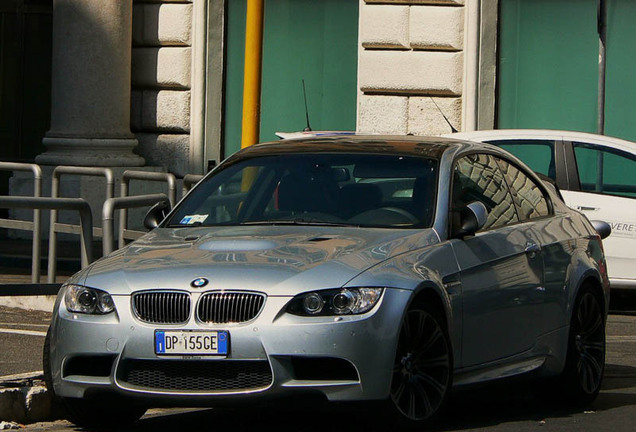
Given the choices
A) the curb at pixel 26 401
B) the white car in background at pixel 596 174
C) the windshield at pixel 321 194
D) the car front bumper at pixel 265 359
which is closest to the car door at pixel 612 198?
the white car in background at pixel 596 174

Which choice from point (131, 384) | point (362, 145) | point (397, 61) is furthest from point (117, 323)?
point (397, 61)

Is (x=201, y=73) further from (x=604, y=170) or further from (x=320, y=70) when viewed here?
(x=604, y=170)

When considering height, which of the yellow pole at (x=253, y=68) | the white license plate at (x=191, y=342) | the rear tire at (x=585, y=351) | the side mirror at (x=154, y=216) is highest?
the yellow pole at (x=253, y=68)

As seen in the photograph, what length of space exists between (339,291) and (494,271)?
50.7 inches

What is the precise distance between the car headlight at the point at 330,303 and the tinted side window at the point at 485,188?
1.33 meters

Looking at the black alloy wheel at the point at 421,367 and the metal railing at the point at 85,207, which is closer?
the black alloy wheel at the point at 421,367

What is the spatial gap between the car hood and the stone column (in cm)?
1074

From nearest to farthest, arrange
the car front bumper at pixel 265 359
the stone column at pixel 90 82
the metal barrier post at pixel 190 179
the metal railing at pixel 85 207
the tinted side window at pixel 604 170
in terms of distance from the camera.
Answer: the car front bumper at pixel 265 359, the metal railing at pixel 85 207, the metal barrier post at pixel 190 179, the tinted side window at pixel 604 170, the stone column at pixel 90 82

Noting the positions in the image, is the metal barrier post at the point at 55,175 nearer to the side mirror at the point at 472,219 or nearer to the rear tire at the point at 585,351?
the rear tire at the point at 585,351

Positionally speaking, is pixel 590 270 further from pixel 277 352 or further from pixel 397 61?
pixel 397 61

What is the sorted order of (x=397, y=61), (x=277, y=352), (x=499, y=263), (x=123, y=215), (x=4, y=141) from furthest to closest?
(x=4, y=141) → (x=397, y=61) → (x=123, y=215) → (x=499, y=263) → (x=277, y=352)

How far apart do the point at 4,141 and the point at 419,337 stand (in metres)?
15.4

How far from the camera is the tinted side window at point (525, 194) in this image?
27.6ft

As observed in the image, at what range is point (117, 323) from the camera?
6.75 m
